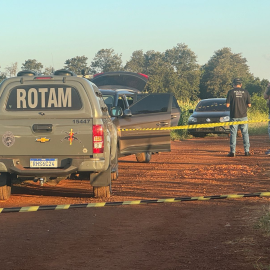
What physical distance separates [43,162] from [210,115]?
15.4 metres

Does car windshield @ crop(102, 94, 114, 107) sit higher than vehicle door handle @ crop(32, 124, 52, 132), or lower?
higher

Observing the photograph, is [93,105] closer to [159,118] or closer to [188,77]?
[159,118]

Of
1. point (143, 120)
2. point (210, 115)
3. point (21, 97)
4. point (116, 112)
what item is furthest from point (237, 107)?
point (21, 97)

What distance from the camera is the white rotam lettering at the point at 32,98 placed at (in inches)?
345

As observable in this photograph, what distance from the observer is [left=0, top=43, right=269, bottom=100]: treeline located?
168 feet

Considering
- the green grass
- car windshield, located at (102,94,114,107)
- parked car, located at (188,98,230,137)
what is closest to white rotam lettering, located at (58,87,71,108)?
car windshield, located at (102,94,114,107)

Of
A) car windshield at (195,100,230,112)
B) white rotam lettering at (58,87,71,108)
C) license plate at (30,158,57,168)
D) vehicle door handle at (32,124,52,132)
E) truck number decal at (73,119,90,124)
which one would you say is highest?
white rotam lettering at (58,87,71,108)

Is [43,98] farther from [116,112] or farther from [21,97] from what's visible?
[116,112]

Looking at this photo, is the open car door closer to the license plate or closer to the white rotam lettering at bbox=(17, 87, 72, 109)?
the white rotam lettering at bbox=(17, 87, 72, 109)

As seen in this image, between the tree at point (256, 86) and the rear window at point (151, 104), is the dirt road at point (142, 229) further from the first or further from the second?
the tree at point (256, 86)

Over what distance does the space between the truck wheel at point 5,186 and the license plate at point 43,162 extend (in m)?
0.69

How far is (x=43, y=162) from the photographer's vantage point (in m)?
8.63

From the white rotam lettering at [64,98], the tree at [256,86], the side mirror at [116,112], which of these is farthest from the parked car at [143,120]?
the tree at [256,86]

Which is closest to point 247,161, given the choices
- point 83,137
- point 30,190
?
point 30,190
